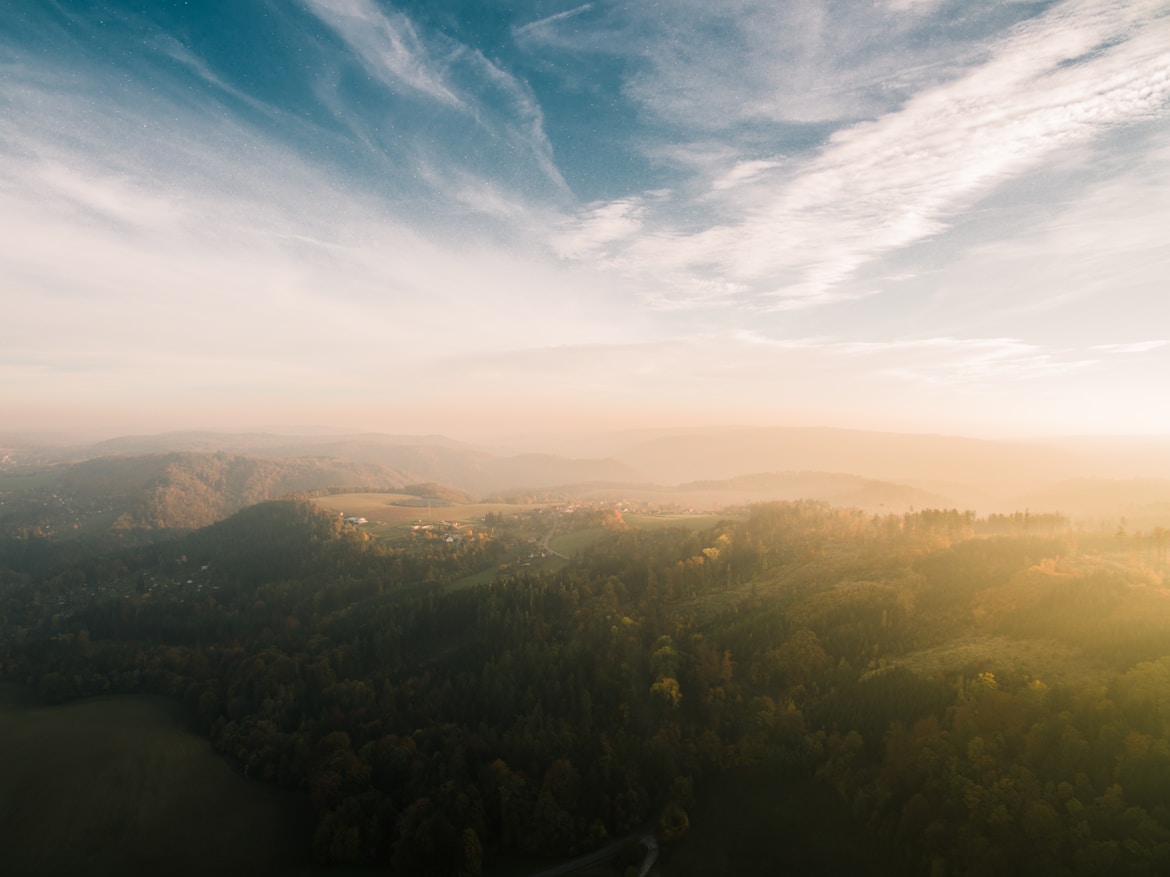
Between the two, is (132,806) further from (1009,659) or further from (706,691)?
(1009,659)

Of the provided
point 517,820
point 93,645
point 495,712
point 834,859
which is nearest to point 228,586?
point 93,645

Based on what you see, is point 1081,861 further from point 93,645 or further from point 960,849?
point 93,645

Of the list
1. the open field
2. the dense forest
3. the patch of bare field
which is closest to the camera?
the dense forest

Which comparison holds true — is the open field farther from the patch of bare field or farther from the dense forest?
the patch of bare field

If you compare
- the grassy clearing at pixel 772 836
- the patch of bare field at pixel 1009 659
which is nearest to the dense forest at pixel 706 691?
the patch of bare field at pixel 1009 659

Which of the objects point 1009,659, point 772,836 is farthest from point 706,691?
point 1009,659

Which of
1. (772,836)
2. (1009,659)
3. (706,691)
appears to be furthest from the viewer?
(706,691)

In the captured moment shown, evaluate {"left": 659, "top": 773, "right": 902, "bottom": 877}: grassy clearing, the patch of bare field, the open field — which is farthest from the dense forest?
the open field
